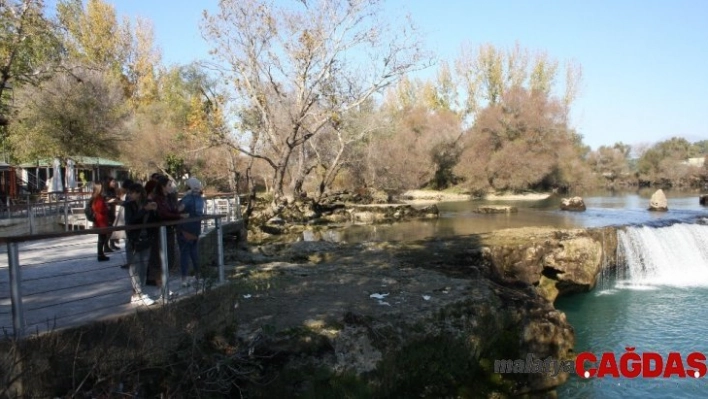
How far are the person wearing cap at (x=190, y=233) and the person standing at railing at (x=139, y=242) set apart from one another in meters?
0.46

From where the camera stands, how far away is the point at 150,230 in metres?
5.70

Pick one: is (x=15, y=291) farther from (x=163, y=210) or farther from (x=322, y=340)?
(x=322, y=340)

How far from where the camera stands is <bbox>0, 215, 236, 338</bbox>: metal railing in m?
4.01

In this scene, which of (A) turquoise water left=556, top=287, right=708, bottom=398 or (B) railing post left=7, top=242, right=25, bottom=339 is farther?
(A) turquoise water left=556, top=287, right=708, bottom=398

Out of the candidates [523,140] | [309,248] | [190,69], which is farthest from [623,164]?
[309,248]

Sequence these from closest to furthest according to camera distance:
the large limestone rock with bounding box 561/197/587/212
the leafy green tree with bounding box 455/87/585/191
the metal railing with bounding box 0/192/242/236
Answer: the metal railing with bounding box 0/192/242/236, the large limestone rock with bounding box 561/197/587/212, the leafy green tree with bounding box 455/87/585/191

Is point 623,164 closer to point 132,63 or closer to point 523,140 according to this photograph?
point 523,140

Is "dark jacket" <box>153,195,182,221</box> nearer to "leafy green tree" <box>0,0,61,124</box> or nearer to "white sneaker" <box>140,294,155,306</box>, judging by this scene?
"white sneaker" <box>140,294,155,306</box>

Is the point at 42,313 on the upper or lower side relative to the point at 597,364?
upper

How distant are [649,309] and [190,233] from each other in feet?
36.8

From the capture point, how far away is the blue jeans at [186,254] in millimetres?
6369

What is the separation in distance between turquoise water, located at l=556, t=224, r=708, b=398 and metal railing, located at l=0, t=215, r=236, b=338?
606 centimetres

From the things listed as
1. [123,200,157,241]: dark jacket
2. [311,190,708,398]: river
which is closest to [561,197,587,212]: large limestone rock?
[311,190,708,398]: river

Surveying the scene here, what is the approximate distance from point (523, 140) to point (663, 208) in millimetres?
21027
